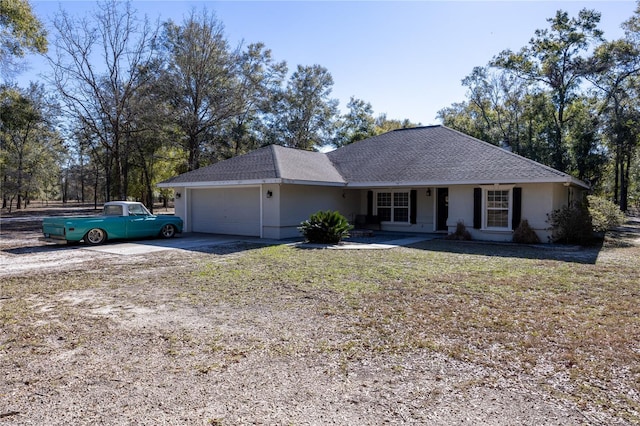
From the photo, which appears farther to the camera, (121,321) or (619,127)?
(619,127)

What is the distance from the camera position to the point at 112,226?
45.2 feet

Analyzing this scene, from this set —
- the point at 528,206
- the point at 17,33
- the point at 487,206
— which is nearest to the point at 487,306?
the point at 528,206

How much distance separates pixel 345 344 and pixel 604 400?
2.36 metres

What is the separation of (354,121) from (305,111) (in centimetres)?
615

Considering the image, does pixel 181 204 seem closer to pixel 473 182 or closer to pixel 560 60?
pixel 473 182

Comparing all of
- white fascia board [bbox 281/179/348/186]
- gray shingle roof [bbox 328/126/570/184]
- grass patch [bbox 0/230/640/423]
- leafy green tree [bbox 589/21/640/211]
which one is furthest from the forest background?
grass patch [bbox 0/230/640/423]

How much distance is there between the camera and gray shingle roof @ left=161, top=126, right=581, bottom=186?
14.9m

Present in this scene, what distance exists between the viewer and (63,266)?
9.42 m

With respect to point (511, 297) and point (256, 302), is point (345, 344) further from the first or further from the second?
point (511, 297)

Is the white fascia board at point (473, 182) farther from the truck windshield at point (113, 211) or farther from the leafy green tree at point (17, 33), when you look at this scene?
the leafy green tree at point (17, 33)

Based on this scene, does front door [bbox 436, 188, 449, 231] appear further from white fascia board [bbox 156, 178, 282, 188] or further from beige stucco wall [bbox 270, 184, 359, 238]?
white fascia board [bbox 156, 178, 282, 188]

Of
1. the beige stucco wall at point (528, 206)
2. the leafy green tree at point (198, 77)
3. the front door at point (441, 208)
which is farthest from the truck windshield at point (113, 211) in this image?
the leafy green tree at point (198, 77)

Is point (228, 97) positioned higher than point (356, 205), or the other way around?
point (228, 97)

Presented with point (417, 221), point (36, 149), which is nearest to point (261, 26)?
point (417, 221)
